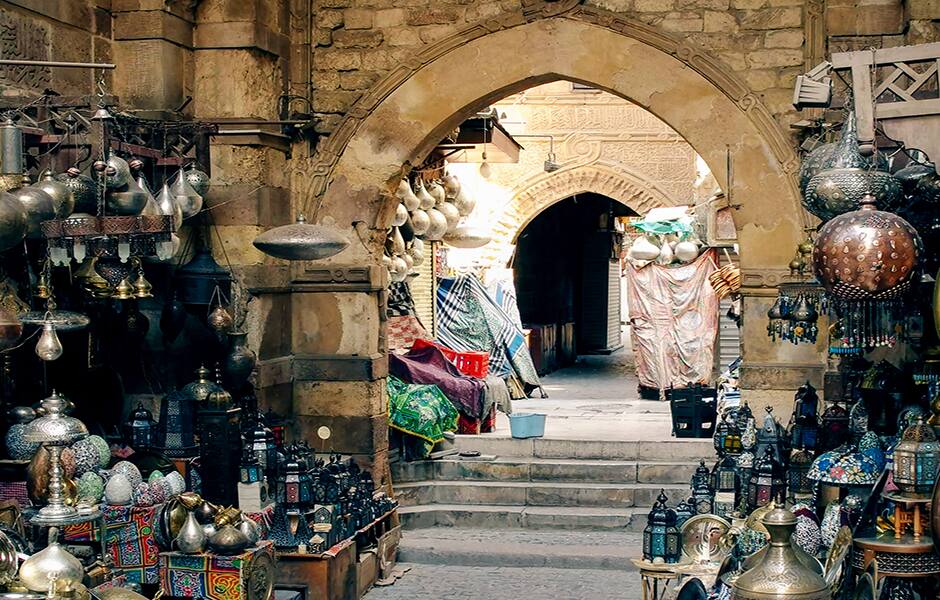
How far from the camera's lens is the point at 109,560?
22.9 ft

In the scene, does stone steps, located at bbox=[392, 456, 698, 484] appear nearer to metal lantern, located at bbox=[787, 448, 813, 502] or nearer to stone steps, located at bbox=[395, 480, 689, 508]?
stone steps, located at bbox=[395, 480, 689, 508]

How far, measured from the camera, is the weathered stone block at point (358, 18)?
999cm

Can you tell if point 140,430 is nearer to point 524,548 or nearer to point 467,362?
point 524,548

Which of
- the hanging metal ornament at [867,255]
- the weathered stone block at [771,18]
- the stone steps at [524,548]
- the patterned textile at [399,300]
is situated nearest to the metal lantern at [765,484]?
the hanging metal ornament at [867,255]

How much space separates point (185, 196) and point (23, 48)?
1.27 m

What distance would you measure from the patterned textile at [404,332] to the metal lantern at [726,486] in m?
5.75

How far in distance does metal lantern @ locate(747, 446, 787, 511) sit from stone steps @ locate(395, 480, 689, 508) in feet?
11.4

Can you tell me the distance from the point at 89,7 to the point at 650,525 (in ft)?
16.4

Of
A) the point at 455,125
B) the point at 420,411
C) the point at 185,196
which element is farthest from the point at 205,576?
the point at 455,125

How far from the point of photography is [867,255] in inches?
195

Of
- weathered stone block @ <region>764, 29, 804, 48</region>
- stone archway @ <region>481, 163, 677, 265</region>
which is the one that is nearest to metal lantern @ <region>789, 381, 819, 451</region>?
weathered stone block @ <region>764, 29, 804, 48</region>

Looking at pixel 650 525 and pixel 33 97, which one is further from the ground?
pixel 33 97

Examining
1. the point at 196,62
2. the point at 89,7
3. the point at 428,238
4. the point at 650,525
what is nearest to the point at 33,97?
the point at 89,7

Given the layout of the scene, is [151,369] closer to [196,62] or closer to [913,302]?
[196,62]
